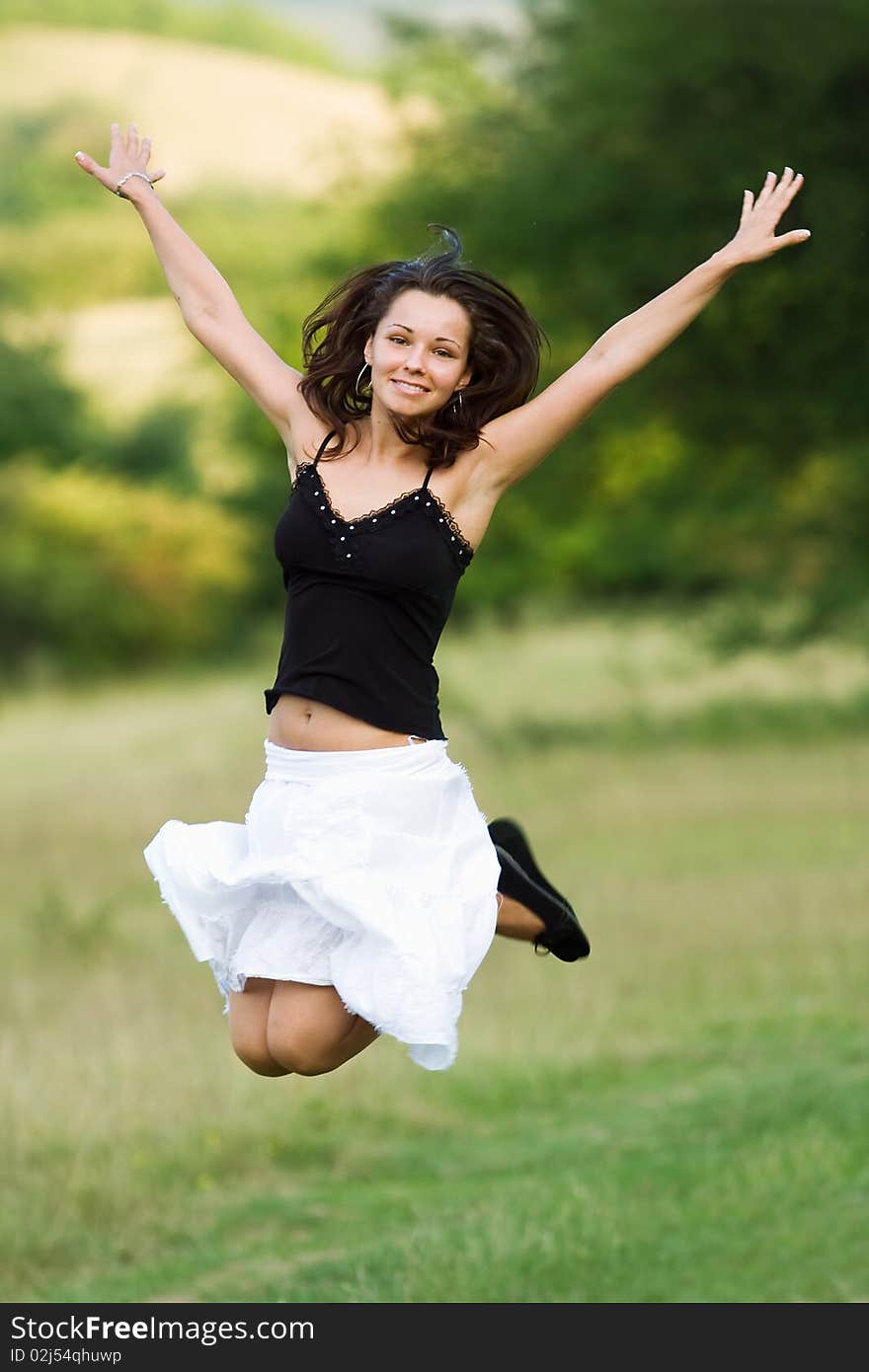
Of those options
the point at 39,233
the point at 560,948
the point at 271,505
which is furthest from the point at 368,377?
the point at 39,233

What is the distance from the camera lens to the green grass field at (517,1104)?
6.85 m

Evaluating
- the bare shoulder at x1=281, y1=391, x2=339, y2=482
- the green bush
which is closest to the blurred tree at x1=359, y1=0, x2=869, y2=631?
the bare shoulder at x1=281, y1=391, x2=339, y2=482

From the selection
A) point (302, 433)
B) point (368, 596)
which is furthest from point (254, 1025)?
point (302, 433)

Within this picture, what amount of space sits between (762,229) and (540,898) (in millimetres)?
1677

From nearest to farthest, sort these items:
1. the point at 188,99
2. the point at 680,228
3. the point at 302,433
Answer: the point at 302,433 → the point at 680,228 → the point at 188,99

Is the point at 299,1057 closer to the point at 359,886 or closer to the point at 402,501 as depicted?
the point at 359,886

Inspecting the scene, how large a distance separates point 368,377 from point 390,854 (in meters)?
1.13

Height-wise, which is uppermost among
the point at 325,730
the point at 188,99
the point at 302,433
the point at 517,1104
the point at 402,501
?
the point at 188,99

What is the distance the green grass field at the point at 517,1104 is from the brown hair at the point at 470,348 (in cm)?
309

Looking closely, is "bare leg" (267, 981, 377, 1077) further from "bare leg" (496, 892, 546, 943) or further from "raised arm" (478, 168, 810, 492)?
"raised arm" (478, 168, 810, 492)

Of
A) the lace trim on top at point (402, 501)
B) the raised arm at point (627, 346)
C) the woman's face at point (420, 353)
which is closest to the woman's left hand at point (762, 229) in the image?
the raised arm at point (627, 346)

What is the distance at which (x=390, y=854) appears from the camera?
4.29 m

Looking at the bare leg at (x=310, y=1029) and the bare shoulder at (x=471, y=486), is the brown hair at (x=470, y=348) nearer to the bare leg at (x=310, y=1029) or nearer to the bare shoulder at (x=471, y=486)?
the bare shoulder at (x=471, y=486)

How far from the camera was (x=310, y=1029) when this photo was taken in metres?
4.26
